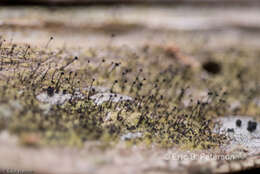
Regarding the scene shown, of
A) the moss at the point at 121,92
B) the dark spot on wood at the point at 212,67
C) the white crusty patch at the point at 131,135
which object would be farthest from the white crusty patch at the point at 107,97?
the dark spot on wood at the point at 212,67

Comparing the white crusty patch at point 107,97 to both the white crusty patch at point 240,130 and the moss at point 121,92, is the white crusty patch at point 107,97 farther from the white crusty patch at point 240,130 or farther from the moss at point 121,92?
the white crusty patch at point 240,130

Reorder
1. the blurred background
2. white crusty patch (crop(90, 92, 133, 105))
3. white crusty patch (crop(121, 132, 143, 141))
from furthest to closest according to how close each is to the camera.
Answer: the blurred background < white crusty patch (crop(90, 92, 133, 105)) < white crusty patch (crop(121, 132, 143, 141))

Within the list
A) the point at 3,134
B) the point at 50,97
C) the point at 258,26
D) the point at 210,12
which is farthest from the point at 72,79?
the point at 258,26

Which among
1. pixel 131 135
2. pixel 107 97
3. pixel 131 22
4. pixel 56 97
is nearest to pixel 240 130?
pixel 131 135

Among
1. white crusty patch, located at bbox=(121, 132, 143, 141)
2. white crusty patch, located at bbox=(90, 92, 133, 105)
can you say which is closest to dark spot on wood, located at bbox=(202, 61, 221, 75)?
white crusty patch, located at bbox=(90, 92, 133, 105)

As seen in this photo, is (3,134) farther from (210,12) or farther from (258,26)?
(258,26)

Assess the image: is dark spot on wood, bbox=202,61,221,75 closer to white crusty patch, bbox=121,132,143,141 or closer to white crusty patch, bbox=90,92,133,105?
white crusty patch, bbox=90,92,133,105
